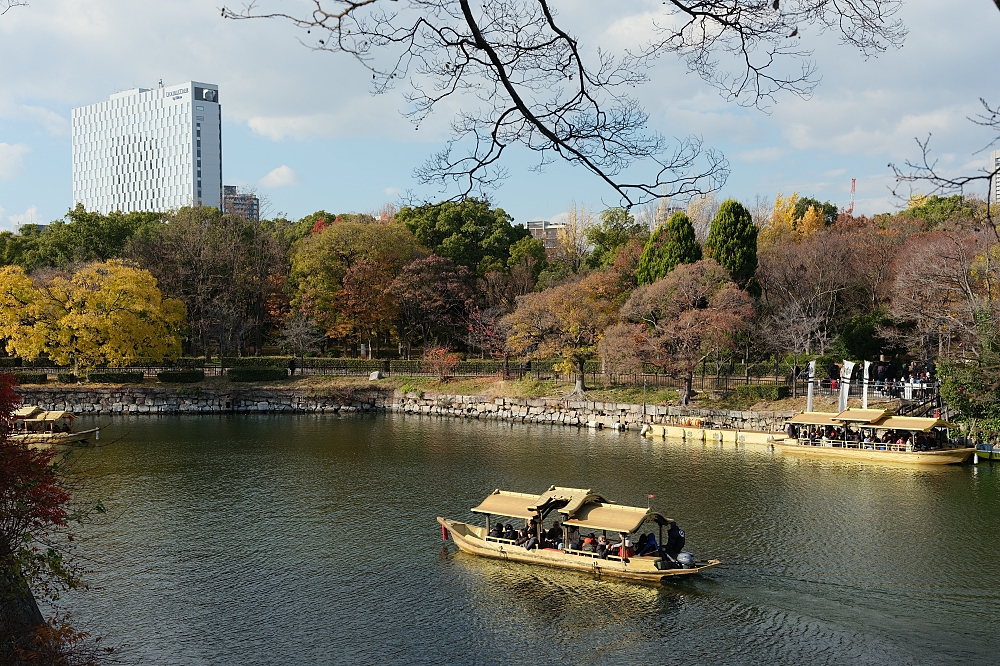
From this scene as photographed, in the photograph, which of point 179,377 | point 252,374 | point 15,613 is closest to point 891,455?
point 15,613

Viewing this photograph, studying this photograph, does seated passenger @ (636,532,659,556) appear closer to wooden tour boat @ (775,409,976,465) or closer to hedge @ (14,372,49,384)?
wooden tour boat @ (775,409,976,465)

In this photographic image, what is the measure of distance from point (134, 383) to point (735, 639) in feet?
124

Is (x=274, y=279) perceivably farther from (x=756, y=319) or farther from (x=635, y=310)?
(x=756, y=319)

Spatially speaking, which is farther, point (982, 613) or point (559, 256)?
point (559, 256)

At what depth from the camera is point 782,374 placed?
3691cm

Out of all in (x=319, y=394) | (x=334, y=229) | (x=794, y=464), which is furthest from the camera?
(x=334, y=229)

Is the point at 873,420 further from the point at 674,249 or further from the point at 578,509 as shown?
the point at 674,249

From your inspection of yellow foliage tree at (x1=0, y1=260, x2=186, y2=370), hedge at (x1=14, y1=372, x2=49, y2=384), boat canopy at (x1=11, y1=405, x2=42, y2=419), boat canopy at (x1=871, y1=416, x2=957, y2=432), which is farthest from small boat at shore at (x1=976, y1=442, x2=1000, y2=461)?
hedge at (x1=14, y1=372, x2=49, y2=384)

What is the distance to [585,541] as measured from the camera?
52.0 feet

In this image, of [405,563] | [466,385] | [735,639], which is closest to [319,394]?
[466,385]

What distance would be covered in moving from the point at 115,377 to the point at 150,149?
7038cm

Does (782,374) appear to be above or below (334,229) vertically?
below

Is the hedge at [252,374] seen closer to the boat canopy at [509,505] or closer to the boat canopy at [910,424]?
the boat canopy at [509,505]

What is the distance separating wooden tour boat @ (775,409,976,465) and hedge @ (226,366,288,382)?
2769 cm
